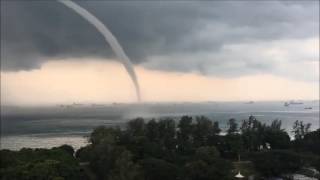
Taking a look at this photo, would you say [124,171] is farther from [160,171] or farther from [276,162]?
[276,162]

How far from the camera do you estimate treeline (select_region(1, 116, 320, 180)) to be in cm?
4444

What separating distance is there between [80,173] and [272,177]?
20.8m

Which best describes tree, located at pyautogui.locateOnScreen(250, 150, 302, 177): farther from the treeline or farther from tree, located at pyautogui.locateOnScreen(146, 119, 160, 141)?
tree, located at pyautogui.locateOnScreen(146, 119, 160, 141)

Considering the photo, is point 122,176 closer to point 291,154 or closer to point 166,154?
point 166,154

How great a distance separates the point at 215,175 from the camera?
44.6 meters

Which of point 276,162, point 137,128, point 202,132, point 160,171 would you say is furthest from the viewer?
point 202,132

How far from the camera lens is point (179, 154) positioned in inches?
2363

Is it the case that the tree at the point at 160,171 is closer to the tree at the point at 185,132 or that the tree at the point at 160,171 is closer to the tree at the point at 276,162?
the tree at the point at 276,162

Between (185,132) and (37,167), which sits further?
(185,132)

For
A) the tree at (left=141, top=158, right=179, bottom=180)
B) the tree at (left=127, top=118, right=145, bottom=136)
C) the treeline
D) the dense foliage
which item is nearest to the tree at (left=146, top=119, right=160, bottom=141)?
the treeline

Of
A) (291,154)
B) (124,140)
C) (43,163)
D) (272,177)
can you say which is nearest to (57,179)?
(43,163)

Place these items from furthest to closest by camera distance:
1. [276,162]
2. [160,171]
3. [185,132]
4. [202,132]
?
1. [185,132]
2. [202,132]
3. [276,162]
4. [160,171]

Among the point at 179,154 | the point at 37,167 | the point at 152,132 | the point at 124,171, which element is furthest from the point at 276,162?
the point at 37,167

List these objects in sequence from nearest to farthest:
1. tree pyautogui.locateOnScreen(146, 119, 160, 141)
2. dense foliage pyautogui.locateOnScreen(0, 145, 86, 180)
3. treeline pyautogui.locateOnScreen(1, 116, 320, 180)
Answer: dense foliage pyautogui.locateOnScreen(0, 145, 86, 180)
treeline pyautogui.locateOnScreen(1, 116, 320, 180)
tree pyautogui.locateOnScreen(146, 119, 160, 141)
